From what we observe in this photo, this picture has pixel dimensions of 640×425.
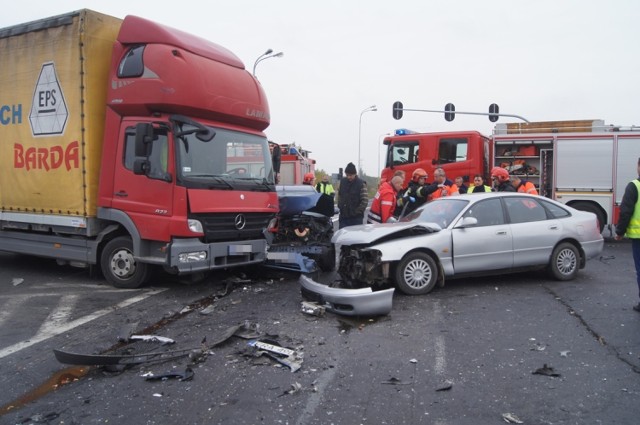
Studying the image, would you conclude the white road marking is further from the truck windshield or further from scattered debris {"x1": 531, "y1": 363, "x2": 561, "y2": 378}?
scattered debris {"x1": 531, "y1": 363, "x2": 561, "y2": 378}

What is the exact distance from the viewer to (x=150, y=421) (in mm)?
3326

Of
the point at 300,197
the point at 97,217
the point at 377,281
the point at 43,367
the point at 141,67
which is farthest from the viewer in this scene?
the point at 300,197

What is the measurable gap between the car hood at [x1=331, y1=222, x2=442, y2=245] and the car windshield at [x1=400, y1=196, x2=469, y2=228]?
0.97 ft

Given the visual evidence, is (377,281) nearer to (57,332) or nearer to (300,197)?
(300,197)

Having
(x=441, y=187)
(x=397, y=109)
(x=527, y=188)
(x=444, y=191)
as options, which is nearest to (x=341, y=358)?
(x=441, y=187)

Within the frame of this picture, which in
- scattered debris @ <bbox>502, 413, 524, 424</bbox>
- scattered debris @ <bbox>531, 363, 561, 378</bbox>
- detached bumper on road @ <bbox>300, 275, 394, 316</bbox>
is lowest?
scattered debris @ <bbox>502, 413, 524, 424</bbox>

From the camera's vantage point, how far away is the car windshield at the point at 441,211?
23.7 ft

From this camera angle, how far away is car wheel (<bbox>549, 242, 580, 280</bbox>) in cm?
750

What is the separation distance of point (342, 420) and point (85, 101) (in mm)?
6097

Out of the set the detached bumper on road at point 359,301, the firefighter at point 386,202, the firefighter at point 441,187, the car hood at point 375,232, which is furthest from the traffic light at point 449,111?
the detached bumper on road at point 359,301

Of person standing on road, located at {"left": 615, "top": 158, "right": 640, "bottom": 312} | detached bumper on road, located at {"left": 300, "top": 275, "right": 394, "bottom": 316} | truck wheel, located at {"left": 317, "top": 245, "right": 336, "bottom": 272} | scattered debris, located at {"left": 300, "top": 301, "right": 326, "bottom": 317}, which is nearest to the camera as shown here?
detached bumper on road, located at {"left": 300, "top": 275, "right": 394, "bottom": 316}

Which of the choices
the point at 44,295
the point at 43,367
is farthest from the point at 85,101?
the point at 43,367

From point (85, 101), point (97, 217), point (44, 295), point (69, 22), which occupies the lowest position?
point (44, 295)

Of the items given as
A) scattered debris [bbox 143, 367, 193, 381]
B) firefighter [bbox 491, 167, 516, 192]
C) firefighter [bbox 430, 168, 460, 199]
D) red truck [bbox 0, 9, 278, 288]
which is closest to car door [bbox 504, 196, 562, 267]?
firefighter [bbox 430, 168, 460, 199]
